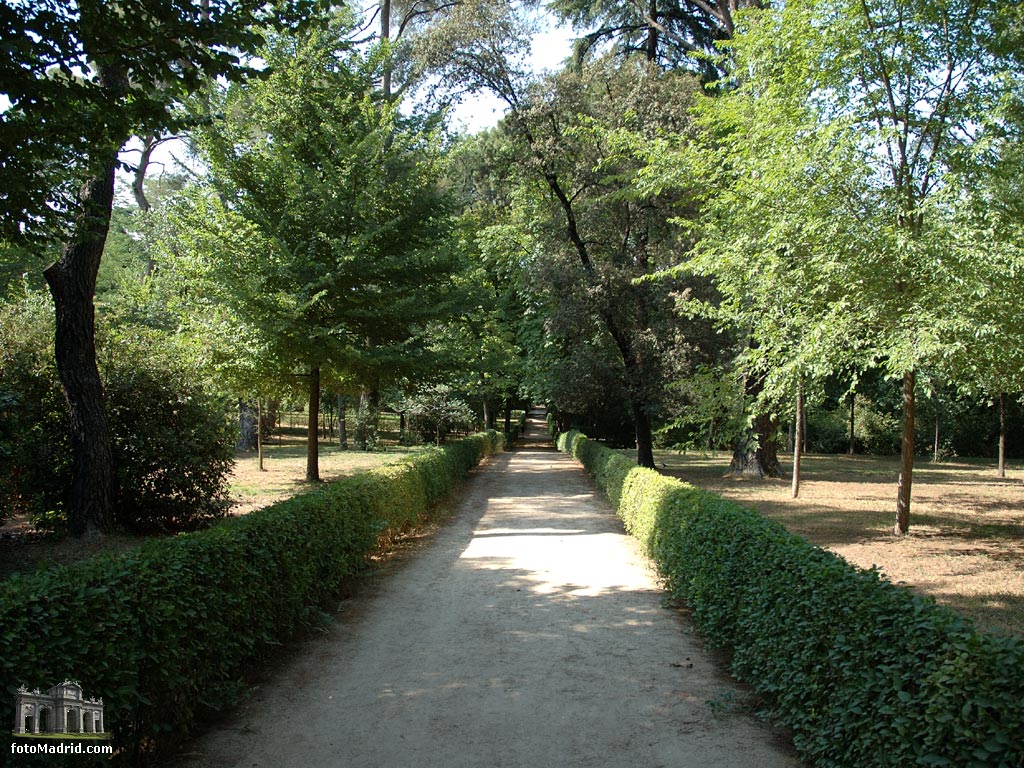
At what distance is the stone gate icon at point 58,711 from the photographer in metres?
2.63

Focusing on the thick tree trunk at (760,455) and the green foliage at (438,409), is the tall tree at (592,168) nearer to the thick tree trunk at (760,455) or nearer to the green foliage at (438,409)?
the thick tree trunk at (760,455)

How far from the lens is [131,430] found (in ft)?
31.2

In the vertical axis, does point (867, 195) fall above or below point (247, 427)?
above

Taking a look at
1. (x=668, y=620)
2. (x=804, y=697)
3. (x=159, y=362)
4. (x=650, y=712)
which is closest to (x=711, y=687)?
(x=650, y=712)

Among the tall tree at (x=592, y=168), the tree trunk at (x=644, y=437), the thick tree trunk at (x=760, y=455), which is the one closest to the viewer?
the tall tree at (x=592, y=168)

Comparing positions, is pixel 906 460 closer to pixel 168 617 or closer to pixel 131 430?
pixel 168 617

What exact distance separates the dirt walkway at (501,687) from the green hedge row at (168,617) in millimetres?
321

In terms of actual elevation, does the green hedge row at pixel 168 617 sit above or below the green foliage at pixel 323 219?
below

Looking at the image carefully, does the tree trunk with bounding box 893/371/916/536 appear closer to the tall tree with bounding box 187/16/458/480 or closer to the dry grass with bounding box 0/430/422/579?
the dry grass with bounding box 0/430/422/579

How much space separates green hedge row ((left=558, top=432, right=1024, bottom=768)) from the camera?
8.50 feet

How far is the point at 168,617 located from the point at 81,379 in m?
6.05

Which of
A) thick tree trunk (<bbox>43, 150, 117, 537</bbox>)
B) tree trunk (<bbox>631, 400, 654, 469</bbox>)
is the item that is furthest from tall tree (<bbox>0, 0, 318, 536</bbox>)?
tree trunk (<bbox>631, 400, 654, 469</bbox>)

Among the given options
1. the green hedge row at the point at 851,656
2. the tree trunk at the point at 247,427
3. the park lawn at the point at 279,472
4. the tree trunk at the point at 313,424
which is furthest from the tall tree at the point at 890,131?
the tree trunk at the point at 247,427

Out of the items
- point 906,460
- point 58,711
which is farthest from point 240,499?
point 906,460
